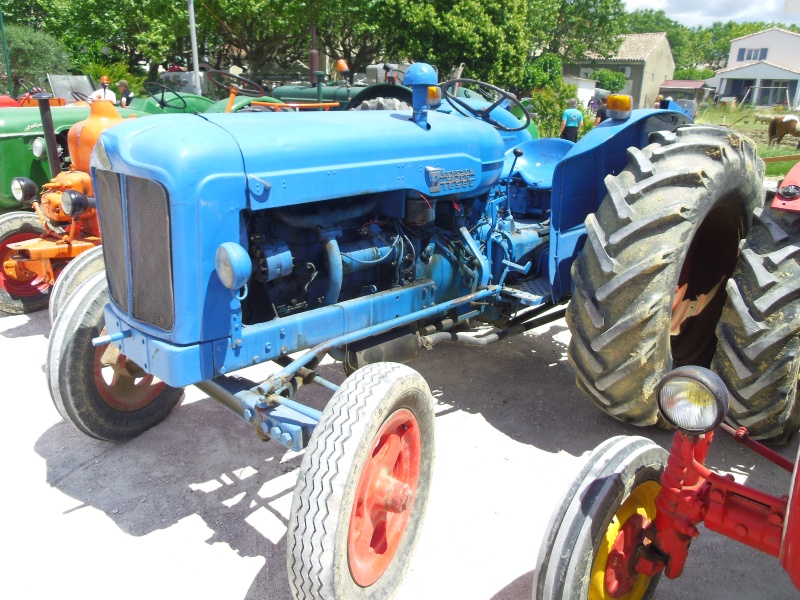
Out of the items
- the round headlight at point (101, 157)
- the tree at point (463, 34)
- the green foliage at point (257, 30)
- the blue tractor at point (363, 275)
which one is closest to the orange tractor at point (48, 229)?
the blue tractor at point (363, 275)

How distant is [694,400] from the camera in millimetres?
1612

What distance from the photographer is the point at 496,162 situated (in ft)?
11.3

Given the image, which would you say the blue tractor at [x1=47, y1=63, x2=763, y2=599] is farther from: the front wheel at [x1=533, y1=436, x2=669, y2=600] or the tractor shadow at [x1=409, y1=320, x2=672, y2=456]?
the front wheel at [x1=533, y1=436, x2=669, y2=600]

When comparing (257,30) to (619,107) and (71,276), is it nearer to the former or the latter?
(71,276)

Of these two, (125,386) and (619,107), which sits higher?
(619,107)

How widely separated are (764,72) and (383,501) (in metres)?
57.0

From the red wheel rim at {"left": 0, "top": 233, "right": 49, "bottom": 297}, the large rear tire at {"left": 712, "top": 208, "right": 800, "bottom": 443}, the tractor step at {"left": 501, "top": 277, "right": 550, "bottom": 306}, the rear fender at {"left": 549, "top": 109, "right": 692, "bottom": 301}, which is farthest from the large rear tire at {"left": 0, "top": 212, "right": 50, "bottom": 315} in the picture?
the large rear tire at {"left": 712, "top": 208, "right": 800, "bottom": 443}

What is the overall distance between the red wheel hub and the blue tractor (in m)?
0.72

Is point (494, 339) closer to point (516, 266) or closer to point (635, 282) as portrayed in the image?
point (516, 266)

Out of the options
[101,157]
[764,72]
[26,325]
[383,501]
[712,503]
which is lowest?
[26,325]

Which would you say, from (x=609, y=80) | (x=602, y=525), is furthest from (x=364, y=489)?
(x=609, y=80)

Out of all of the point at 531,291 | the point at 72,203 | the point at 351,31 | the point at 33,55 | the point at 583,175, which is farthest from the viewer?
the point at 351,31

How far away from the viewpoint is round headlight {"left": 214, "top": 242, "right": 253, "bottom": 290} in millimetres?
2205

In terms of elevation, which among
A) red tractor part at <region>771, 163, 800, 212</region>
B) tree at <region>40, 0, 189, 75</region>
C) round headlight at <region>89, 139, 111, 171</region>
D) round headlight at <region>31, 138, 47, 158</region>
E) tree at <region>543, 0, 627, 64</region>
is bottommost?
round headlight at <region>31, 138, 47, 158</region>
